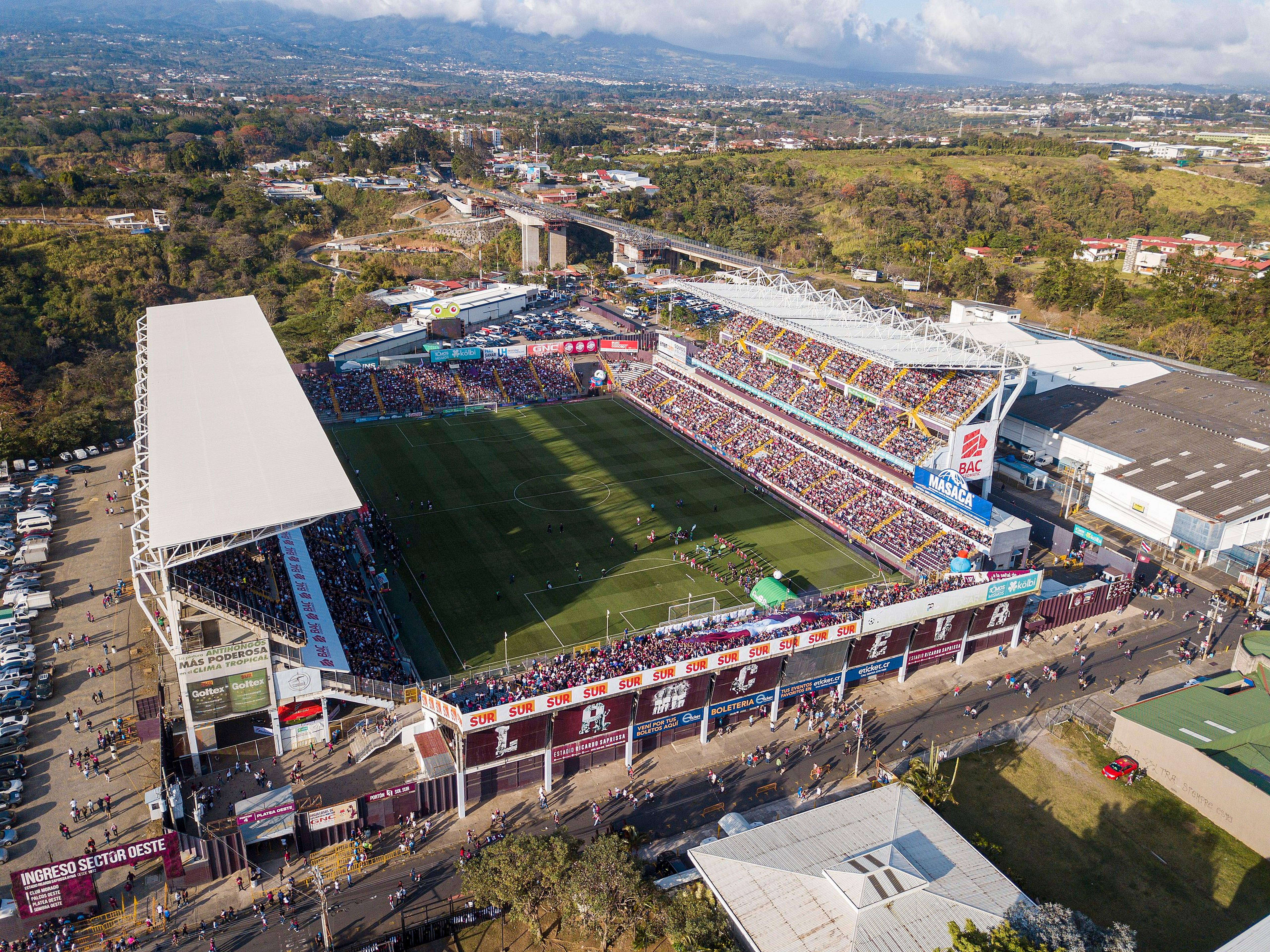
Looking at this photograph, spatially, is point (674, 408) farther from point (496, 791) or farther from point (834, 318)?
point (496, 791)

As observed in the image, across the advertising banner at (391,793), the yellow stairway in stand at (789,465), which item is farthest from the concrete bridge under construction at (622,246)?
the advertising banner at (391,793)

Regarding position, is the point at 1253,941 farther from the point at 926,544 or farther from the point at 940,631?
the point at 926,544

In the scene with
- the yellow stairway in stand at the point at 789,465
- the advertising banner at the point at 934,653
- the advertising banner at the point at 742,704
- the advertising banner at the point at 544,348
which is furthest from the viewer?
the advertising banner at the point at 544,348

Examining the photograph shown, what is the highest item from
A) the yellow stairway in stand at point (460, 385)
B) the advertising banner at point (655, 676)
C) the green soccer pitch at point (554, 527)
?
the advertising banner at point (655, 676)

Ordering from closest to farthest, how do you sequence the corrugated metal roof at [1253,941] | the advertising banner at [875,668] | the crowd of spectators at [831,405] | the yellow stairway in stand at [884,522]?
1. the corrugated metal roof at [1253,941]
2. the advertising banner at [875,668]
3. the yellow stairway in stand at [884,522]
4. the crowd of spectators at [831,405]

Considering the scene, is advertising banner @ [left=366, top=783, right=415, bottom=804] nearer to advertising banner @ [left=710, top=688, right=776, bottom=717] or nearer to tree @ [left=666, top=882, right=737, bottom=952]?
tree @ [left=666, top=882, right=737, bottom=952]

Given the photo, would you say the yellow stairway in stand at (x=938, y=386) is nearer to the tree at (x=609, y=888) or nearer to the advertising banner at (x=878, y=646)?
the advertising banner at (x=878, y=646)

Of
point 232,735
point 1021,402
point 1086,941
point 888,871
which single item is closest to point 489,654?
point 232,735

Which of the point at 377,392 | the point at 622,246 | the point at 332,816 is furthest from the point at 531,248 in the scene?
the point at 332,816
